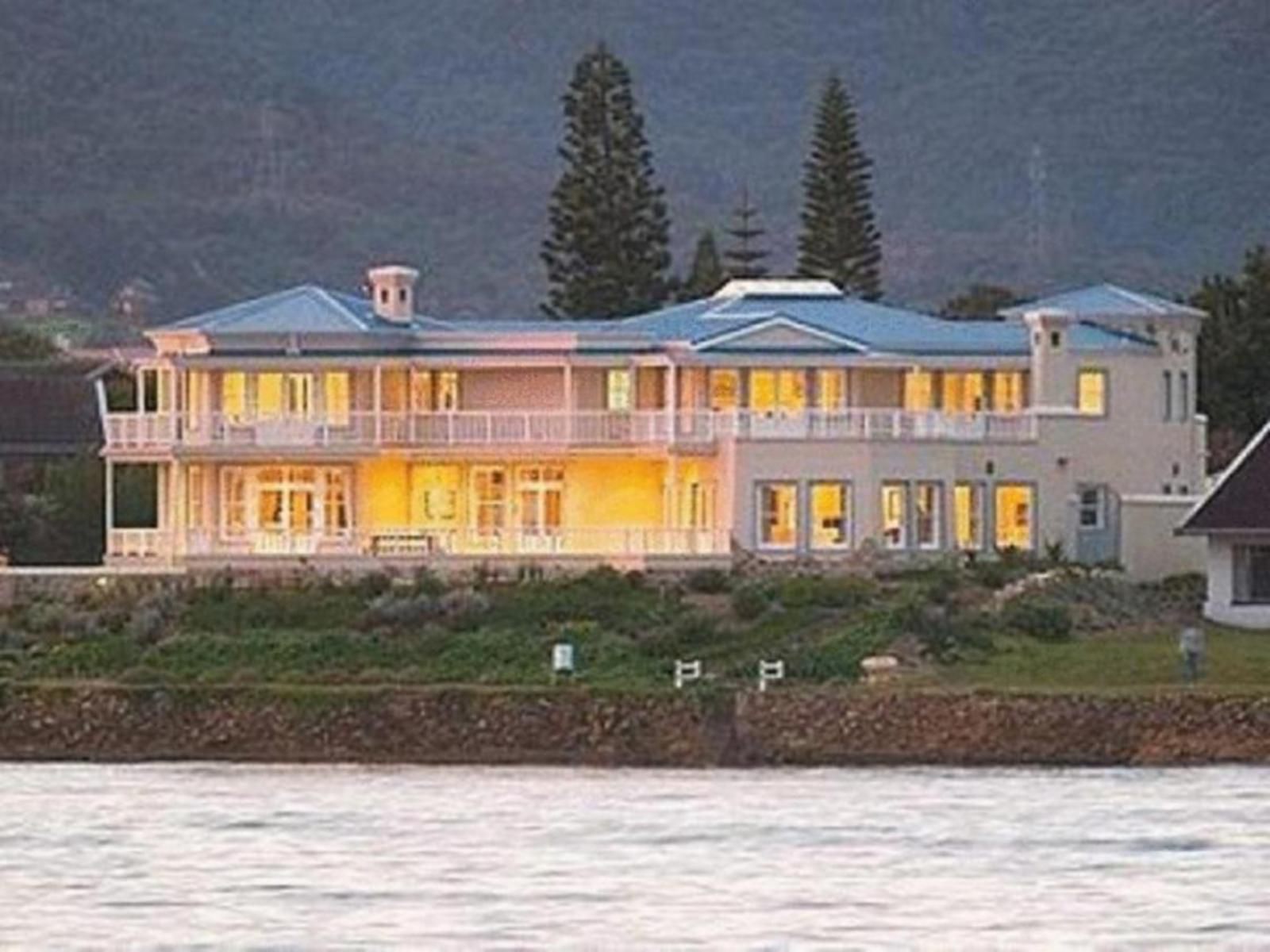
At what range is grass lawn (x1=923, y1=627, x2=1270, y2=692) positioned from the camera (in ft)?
316

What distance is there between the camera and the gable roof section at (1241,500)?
359 feet

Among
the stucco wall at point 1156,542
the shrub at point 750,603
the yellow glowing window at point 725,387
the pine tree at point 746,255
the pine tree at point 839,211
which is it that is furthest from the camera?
the pine tree at point 746,255

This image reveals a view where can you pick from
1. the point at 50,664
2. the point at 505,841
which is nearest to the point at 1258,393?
the point at 50,664

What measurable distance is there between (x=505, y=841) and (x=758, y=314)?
4304 cm

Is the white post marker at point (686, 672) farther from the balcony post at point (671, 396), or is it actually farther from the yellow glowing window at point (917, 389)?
the yellow glowing window at point (917, 389)

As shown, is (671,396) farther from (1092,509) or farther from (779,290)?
(1092,509)

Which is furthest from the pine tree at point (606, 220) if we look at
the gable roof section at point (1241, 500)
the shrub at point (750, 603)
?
the shrub at point (750, 603)

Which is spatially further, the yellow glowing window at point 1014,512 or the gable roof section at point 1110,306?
the gable roof section at point 1110,306

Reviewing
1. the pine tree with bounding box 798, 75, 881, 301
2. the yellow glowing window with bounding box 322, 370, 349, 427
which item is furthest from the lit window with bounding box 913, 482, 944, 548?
the pine tree with bounding box 798, 75, 881, 301

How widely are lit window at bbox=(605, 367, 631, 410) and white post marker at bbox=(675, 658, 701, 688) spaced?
18714 mm

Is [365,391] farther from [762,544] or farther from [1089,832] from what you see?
[1089,832]

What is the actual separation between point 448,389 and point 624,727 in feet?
80.1

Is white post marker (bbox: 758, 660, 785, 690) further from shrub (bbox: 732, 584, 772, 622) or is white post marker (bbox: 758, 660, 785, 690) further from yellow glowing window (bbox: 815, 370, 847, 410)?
yellow glowing window (bbox: 815, 370, 847, 410)

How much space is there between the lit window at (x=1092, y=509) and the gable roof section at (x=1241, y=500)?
5049mm
